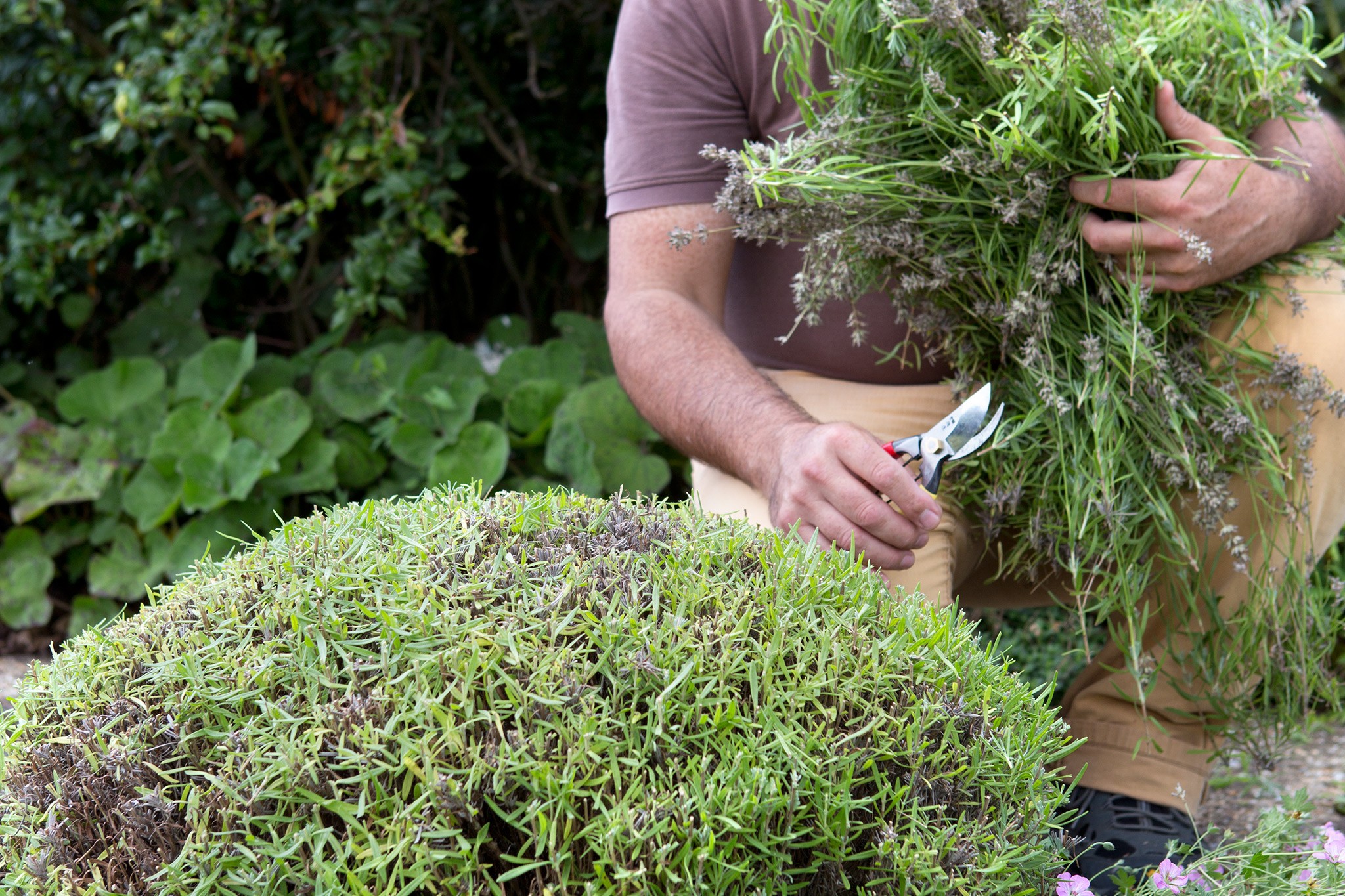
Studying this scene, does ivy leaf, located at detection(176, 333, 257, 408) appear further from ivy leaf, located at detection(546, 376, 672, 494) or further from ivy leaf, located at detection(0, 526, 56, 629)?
ivy leaf, located at detection(546, 376, 672, 494)

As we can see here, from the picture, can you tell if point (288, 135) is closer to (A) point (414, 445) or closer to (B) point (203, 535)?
(A) point (414, 445)

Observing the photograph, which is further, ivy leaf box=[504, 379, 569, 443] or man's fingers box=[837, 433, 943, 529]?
ivy leaf box=[504, 379, 569, 443]

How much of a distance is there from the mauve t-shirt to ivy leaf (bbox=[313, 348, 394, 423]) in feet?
5.51

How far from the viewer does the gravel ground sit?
236cm

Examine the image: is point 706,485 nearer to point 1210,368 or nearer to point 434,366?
point 1210,368

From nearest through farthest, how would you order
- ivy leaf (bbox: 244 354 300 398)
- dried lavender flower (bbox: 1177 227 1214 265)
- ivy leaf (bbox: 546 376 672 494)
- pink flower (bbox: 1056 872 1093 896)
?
pink flower (bbox: 1056 872 1093 896), dried lavender flower (bbox: 1177 227 1214 265), ivy leaf (bbox: 546 376 672 494), ivy leaf (bbox: 244 354 300 398)

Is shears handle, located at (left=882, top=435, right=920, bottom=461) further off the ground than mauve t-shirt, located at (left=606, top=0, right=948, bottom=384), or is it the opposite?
mauve t-shirt, located at (left=606, top=0, right=948, bottom=384)

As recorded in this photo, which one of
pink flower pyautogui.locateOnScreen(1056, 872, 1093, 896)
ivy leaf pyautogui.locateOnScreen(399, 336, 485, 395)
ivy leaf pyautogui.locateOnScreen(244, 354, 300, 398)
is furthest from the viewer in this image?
ivy leaf pyautogui.locateOnScreen(244, 354, 300, 398)

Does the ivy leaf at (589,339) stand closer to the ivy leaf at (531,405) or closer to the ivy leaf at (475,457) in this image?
the ivy leaf at (531,405)

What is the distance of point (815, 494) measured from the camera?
1.64m

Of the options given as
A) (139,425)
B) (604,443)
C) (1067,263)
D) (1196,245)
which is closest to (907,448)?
(1067,263)

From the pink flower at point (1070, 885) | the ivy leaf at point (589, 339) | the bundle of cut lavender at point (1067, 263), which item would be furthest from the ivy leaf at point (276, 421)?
the pink flower at point (1070, 885)

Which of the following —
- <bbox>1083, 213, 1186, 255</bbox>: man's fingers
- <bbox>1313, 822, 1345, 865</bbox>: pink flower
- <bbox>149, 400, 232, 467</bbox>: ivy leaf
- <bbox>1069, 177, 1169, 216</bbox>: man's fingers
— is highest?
<bbox>1069, 177, 1169, 216</bbox>: man's fingers

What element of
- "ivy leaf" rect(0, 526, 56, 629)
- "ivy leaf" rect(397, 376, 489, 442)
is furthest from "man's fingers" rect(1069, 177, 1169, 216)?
"ivy leaf" rect(0, 526, 56, 629)
